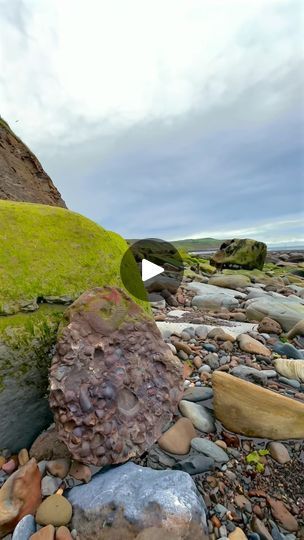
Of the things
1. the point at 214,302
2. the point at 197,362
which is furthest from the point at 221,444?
the point at 214,302

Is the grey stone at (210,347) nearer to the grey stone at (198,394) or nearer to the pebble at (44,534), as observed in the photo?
the grey stone at (198,394)

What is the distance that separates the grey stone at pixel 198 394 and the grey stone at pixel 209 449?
48cm

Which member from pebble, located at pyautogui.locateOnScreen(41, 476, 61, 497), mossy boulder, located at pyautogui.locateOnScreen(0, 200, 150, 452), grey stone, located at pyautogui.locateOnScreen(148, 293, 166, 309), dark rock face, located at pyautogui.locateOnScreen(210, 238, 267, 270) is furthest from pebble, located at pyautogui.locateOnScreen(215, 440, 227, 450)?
dark rock face, located at pyautogui.locateOnScreen(210, 238, 267, 270)

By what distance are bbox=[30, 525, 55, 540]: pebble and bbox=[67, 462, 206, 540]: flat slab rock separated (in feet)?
0.42

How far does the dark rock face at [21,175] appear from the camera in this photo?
561 cm

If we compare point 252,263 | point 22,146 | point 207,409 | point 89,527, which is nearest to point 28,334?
point 89,527

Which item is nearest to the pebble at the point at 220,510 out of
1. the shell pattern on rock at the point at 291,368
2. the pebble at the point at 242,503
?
the pebble at the point at 242,503

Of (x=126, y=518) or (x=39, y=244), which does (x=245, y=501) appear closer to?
(x=126, y=518)

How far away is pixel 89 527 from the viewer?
1.67m

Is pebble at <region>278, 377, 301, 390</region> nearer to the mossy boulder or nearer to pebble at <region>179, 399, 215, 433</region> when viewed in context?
pebble at <region>179, 399, 215, 433</region>

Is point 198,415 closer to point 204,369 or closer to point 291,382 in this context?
point 204,369

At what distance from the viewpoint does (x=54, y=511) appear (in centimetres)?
176

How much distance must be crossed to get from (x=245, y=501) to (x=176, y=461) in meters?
0.51

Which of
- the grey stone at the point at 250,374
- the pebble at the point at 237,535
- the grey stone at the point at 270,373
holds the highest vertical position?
the grey stone at the point at 250,374
